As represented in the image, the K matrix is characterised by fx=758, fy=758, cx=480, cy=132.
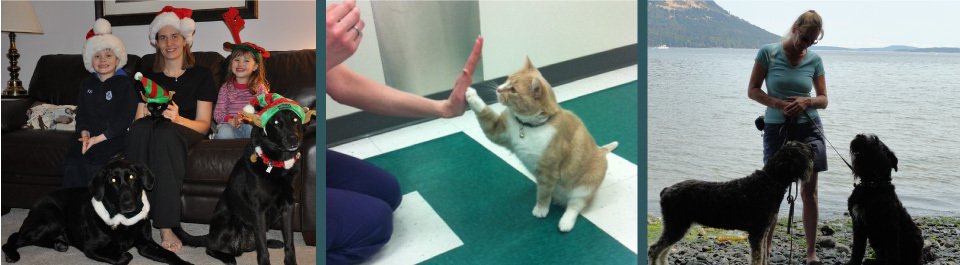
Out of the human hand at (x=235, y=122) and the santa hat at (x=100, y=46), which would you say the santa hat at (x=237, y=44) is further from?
the santa hat at (x=100, y=46)

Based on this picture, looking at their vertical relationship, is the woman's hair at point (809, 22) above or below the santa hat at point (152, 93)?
above

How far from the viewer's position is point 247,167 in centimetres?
239

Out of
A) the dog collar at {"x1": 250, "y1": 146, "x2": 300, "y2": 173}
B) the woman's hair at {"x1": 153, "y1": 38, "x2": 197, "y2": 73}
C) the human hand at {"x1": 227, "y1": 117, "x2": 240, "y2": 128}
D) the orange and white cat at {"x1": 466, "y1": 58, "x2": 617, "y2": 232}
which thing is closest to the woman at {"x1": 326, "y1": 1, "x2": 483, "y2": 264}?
the orange and white cat at {"x1": 466, "y1": 58, "x2": 617, "y2": 232}

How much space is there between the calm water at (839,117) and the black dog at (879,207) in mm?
186

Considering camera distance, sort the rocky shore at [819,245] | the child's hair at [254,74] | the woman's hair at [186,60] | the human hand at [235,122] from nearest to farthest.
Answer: the rocky shore at [819,245] → the human hand at [235,122] → the child's hair at [254,74] → the woman's hair at [186,60]

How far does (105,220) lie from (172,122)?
0.43m

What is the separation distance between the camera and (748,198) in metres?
1.98

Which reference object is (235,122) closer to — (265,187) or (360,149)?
(265,187)

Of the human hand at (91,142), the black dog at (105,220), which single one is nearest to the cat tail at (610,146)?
the black dog at (105,220)

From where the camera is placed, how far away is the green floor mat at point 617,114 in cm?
184

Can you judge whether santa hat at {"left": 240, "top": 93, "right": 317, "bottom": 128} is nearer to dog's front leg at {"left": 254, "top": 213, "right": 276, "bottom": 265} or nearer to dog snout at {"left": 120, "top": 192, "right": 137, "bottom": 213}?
dog's front leg at {"left": 254, "top": 213, "right": 276, "bottom": 265}

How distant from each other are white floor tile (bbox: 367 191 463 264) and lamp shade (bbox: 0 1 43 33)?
296 cm

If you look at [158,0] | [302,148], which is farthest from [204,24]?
[302,148]

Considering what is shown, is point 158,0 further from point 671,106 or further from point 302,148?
point 671,106
